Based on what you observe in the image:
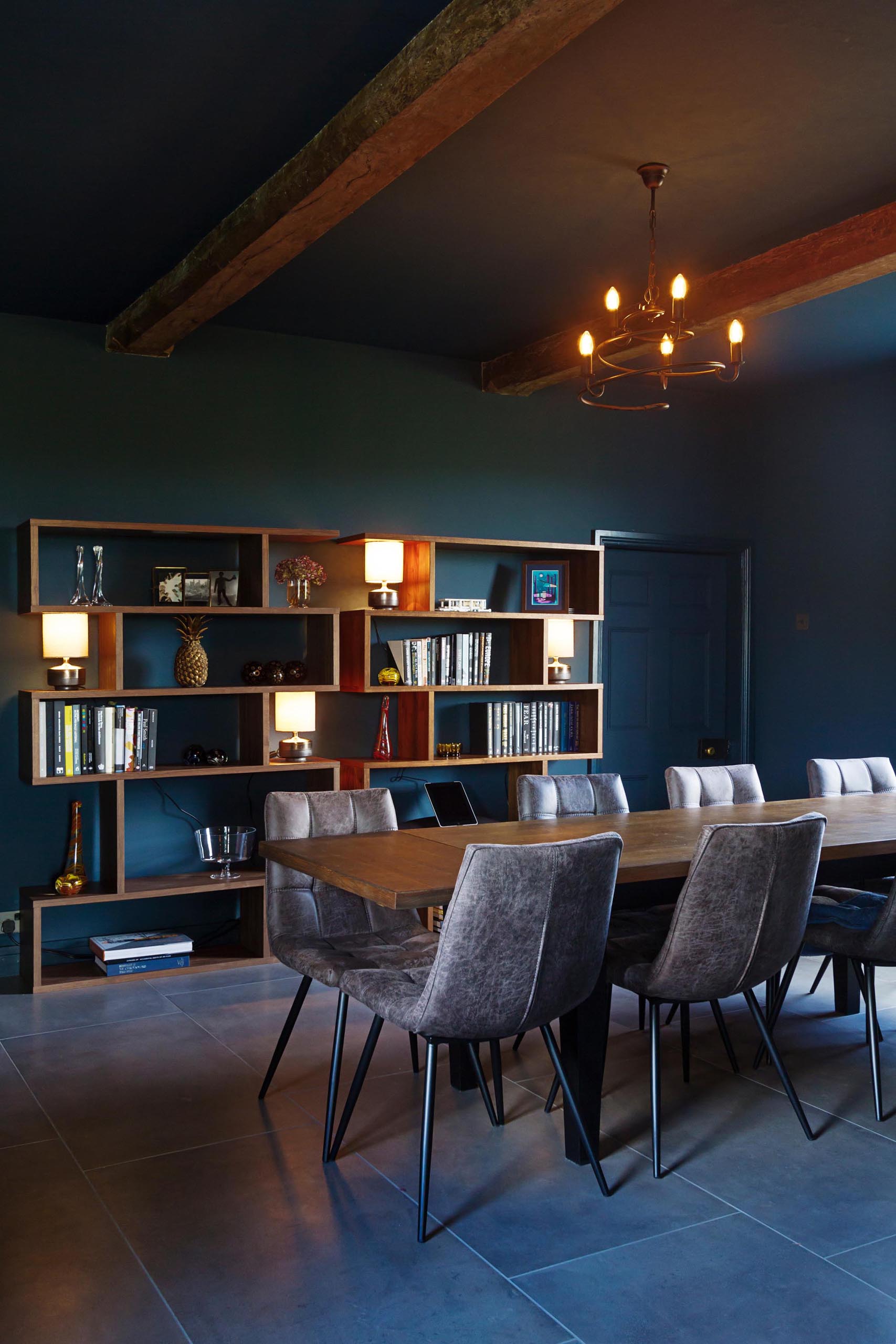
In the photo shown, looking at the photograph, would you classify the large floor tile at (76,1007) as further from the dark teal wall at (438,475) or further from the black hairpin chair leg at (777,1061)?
the black hairpin chair leg at (777,1061)

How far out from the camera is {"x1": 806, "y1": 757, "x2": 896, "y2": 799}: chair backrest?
194 inches

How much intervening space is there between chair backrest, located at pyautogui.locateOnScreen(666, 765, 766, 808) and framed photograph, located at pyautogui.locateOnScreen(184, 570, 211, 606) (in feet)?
7.20

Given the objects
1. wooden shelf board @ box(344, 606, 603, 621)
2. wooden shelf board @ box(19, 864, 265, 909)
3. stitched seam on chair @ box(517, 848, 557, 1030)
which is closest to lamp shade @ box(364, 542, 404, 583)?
wooden shelf board @ box(344, 606, 603, 621)

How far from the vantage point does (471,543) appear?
224 inches

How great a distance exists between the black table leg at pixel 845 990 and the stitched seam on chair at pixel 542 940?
2017 millimetres

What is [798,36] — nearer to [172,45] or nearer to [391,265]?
[172,45]

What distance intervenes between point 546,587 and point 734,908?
3438 millimetres

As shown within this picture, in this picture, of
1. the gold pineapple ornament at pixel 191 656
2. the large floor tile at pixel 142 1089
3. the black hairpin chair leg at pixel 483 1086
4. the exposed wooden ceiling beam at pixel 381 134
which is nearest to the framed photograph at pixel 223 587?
the gold pineapple ornament at pixel 191 656

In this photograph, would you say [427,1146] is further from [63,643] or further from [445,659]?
[445,659]

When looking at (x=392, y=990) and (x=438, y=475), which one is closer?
(x=392, y=990)

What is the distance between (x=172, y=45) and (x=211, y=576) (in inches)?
101

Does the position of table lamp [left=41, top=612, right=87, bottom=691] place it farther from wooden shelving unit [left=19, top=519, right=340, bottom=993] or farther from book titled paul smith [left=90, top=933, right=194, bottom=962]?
book titled paul smith [left=90, top=933, right=194, bottom=962]

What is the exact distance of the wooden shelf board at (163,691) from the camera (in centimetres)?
476

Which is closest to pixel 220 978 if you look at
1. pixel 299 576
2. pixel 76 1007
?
pixel 76 1007
